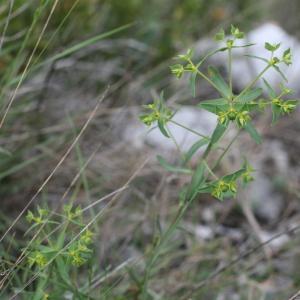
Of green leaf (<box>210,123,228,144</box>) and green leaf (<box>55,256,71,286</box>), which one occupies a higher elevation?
green leaf (<box>210,123,228,144</box>)

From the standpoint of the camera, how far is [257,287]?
1823mm

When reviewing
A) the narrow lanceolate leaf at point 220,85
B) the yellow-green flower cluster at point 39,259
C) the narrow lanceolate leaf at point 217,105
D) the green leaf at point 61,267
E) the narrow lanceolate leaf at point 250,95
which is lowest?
the green leaf at point 61,267

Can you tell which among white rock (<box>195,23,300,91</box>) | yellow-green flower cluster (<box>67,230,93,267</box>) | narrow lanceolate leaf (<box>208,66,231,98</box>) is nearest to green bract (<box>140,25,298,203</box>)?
narrow lanceolate leaf (<box>208,66,231,98</box>)

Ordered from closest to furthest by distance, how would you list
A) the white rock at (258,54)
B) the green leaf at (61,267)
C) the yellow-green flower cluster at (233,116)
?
1. the yellow-green flower cluster at (233,116)
2. the green leaf at (61,267)
3. the white rock at (258,54)

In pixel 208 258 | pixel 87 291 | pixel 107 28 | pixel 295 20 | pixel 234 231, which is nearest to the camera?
pixel 87 291

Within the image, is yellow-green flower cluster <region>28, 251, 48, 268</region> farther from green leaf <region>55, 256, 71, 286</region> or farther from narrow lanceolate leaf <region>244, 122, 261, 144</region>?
narrow lanceolate leaf <region>244, 122, 261, 144</region>

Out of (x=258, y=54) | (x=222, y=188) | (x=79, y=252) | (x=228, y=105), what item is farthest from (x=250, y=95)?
(x=258, y=54)

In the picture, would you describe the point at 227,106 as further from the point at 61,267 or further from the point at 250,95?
the point at 61,267

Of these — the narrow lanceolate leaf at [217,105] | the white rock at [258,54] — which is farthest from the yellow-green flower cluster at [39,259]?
the white rock at [258,54]

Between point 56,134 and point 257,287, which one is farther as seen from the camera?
point 56,134

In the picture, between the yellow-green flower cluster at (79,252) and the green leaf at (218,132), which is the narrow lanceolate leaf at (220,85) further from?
the yellow-green flower cluster at (79,252)

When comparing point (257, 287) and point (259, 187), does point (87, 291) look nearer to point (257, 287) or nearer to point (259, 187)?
point (257, 287)

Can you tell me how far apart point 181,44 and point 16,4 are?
3.26 feet

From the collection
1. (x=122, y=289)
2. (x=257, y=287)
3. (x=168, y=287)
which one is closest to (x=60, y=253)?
(x=122, y=289)
